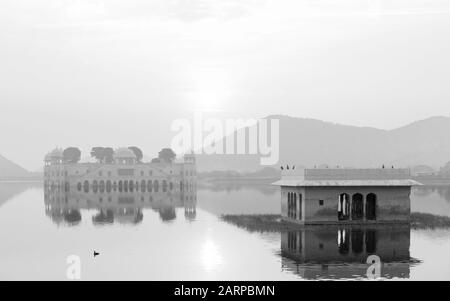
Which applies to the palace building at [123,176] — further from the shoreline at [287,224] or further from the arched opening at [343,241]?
the arched opening at [343,241]

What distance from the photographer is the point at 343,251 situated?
134 feet

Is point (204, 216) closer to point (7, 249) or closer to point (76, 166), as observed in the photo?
point (7, 249)

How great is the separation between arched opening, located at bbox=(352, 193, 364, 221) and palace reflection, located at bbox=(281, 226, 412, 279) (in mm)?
3144

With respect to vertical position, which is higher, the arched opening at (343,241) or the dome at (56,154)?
the dome at (56,154)

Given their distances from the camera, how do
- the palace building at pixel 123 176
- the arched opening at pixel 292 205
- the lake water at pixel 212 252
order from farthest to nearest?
the palace building at pixel 123 176
the arched opening at pixel 292 205
the lake water at pixel 212 252

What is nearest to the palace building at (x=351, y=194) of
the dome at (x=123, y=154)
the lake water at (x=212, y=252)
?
the lake water at (x=212, y=252)

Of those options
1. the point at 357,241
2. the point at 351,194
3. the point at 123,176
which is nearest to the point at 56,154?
the point at 123,176

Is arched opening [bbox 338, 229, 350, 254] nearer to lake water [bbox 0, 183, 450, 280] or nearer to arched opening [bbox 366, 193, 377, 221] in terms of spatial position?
lake water [bbox 0, 183, 450, 280]

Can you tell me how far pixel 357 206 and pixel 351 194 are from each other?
3010mm

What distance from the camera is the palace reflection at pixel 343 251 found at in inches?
1346

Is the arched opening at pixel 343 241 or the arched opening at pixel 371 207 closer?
the arched opening at pixel 343 241

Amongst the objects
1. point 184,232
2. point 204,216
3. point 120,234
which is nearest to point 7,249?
point 120,234

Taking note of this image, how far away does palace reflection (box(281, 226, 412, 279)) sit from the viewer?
3419 cm
